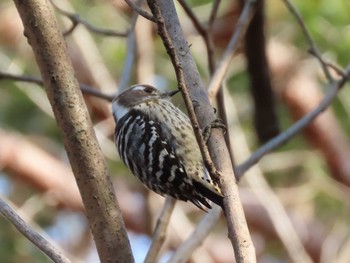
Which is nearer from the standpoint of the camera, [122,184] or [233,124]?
[233,124]

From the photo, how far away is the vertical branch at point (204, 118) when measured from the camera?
2.19m

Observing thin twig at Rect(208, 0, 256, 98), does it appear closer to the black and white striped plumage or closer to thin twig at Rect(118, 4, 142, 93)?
the black and white striped plumage

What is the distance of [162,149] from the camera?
3.31 metres

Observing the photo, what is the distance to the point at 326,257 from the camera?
626 centimetres

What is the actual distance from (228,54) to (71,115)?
121 centimetres

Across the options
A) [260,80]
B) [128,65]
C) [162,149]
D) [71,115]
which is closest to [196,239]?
[162,149]

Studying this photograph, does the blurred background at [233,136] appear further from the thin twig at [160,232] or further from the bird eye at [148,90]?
the thin twig at [160,232]

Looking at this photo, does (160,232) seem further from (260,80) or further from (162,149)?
(260,80)

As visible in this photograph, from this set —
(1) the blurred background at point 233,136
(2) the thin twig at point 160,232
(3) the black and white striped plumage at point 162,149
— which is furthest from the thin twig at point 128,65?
(1) the blurred background at point 233,136

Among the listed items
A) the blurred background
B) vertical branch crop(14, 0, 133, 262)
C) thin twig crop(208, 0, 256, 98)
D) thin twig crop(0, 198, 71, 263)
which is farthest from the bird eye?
the blurred background

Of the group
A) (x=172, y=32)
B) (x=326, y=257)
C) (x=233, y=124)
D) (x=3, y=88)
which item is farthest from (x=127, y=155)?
(x=3, y=88)

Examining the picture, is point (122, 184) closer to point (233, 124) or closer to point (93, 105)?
point (93, 105)

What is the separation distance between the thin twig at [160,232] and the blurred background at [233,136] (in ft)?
8.30

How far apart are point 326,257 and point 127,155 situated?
313cm
